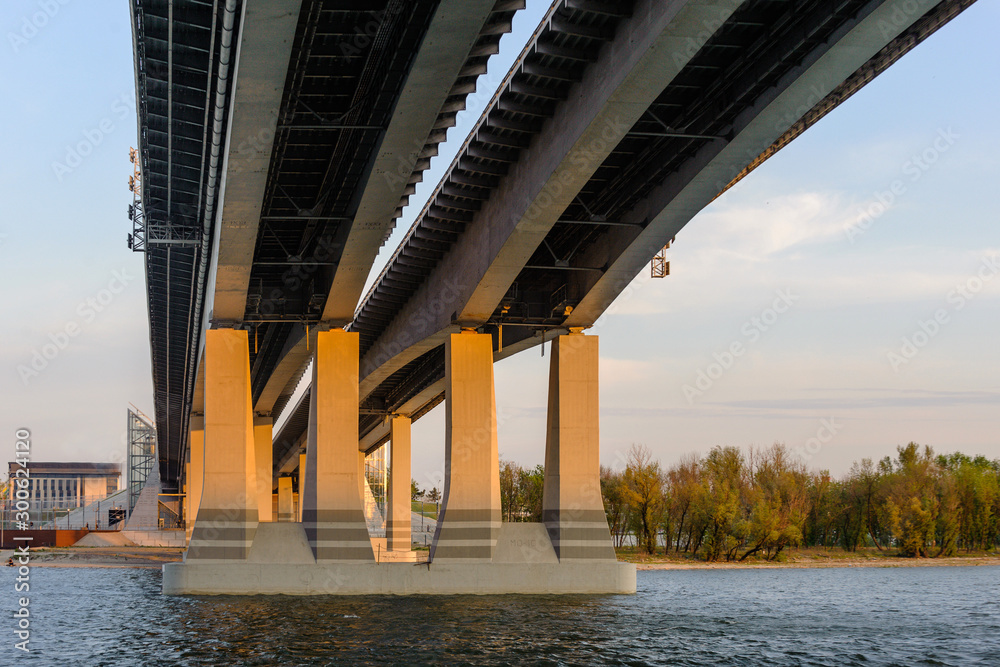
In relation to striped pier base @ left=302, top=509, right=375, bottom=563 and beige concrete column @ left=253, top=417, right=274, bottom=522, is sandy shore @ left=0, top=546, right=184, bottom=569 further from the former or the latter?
striped pier base @ left=302, top=509, right=375, bottom=563

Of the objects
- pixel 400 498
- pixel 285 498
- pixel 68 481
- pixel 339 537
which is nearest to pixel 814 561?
pixel 400 498

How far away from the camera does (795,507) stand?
7638cm

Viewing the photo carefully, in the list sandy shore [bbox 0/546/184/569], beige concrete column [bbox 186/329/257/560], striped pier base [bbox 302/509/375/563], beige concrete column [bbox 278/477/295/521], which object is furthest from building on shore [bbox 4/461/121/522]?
striped pier base [bbox 302/509/375/563]

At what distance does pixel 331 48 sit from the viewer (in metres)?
23.4

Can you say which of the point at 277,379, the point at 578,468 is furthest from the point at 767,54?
the point at 277,379

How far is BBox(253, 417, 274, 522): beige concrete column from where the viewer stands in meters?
70.4

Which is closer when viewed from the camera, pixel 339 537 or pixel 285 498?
pixel 339 537

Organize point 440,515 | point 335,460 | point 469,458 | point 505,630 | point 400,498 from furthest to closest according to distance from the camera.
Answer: point 400,498 → point 335,460 → point 469,458 → point 440,515 → point 505,630

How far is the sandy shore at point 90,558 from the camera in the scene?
62406mm

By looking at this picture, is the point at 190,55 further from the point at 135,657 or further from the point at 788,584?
the point at 788,584

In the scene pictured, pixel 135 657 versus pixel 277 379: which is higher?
pixel 277 379

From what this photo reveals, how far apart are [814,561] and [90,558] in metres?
52.3

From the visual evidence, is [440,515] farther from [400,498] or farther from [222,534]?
[400,498]

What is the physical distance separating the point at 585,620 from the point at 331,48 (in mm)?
16240
